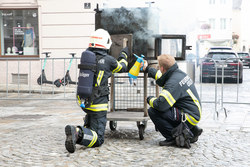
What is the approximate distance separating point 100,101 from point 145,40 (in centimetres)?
119

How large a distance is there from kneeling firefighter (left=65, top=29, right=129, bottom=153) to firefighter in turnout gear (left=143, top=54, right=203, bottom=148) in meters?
0.60

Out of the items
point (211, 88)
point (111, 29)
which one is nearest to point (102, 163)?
point (111, 29)

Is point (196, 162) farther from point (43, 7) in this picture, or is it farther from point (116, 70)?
point (43, 7)

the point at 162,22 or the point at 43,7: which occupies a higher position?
the point at 43,7

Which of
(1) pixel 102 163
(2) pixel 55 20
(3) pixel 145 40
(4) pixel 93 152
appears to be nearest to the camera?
(1) pixel 102 163

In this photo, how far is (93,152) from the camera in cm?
506

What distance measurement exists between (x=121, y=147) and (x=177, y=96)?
1.01m

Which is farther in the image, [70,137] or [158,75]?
[158,75]

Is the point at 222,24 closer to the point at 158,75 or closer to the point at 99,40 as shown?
the point at 158,75

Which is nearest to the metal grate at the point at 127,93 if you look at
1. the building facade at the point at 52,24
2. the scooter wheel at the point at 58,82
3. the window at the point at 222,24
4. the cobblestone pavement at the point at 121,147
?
the cobblestone pavement at the point at 121,147

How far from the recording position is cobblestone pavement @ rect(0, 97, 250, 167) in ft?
15.2

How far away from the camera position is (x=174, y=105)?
547 cm

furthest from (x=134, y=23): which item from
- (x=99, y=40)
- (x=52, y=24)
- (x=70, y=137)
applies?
(x=52, y=24)

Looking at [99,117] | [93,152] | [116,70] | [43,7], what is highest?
[43,7]
